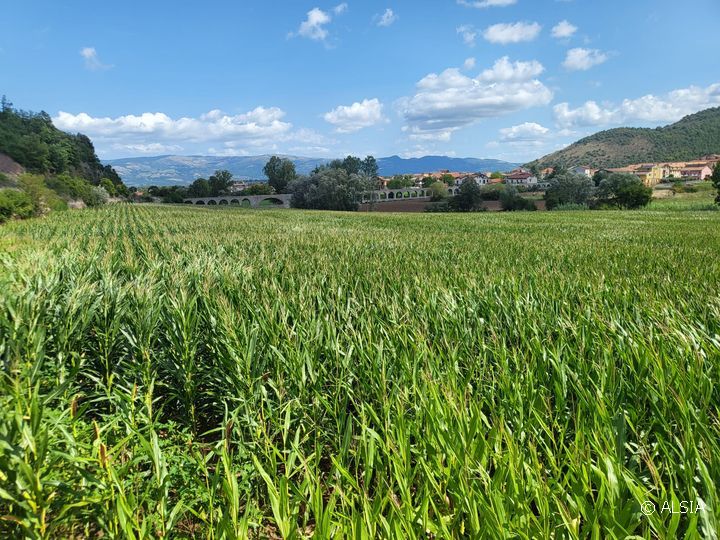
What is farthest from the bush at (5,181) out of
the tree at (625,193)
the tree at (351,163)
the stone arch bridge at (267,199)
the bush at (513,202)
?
the tree at (351,163)

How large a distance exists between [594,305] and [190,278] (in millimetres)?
5396

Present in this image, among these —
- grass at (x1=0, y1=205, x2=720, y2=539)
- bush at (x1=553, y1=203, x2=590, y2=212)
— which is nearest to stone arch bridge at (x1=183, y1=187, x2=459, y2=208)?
bush at (x1=553, y1=203, x2=590, y2=212)

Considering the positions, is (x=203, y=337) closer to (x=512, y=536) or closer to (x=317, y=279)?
(x=317, y=279)

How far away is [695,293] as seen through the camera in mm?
5660

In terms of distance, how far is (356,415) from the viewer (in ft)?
11.3

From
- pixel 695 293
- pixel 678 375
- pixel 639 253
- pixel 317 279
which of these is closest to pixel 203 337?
pixel 317 279

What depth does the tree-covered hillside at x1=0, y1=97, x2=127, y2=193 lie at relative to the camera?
106m

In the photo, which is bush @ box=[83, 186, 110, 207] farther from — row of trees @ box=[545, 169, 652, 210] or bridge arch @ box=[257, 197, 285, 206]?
row of trees @ box=[545, 169, 652, 210]

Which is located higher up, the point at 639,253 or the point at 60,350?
the point at 60,350

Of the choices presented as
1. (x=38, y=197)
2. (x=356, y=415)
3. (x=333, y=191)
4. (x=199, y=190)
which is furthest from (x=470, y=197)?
(x=199, y=190)

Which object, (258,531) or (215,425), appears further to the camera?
(215,425)

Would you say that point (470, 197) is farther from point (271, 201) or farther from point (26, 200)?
point (26, 200)

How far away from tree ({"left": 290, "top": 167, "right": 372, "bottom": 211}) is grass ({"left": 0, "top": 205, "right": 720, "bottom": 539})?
91449 mm

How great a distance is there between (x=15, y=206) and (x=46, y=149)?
3895 inches
